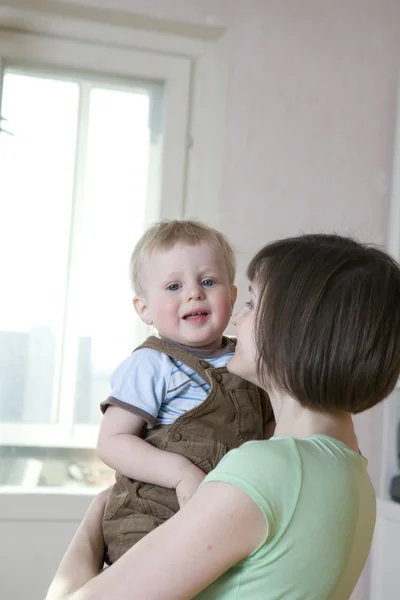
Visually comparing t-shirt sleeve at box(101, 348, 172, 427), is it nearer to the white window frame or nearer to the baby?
the baby

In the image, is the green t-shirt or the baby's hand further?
the baby's hand

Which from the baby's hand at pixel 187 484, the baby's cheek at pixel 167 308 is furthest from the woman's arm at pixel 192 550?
the baby's cheek at pixel 167 308

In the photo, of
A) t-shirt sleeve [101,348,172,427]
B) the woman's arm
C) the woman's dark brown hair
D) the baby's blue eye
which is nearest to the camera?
the woman's arm

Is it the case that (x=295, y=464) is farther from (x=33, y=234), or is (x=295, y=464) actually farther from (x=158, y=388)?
(x=33, y=234)

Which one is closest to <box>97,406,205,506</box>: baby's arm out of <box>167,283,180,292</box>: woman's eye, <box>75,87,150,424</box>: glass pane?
<box>167,283,180,292</box>: woman's eye

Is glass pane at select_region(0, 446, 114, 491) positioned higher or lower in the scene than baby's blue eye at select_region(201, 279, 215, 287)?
lower

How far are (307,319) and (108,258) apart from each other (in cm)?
188

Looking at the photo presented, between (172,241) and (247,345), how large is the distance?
44 centimetres

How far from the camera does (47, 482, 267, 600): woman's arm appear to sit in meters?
0.76

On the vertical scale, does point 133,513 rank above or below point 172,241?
below

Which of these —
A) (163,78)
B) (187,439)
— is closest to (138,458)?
(187,439)

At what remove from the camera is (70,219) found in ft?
8.73

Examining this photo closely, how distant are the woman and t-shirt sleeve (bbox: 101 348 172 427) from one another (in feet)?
0.93

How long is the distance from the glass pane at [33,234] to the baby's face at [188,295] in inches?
51.6
